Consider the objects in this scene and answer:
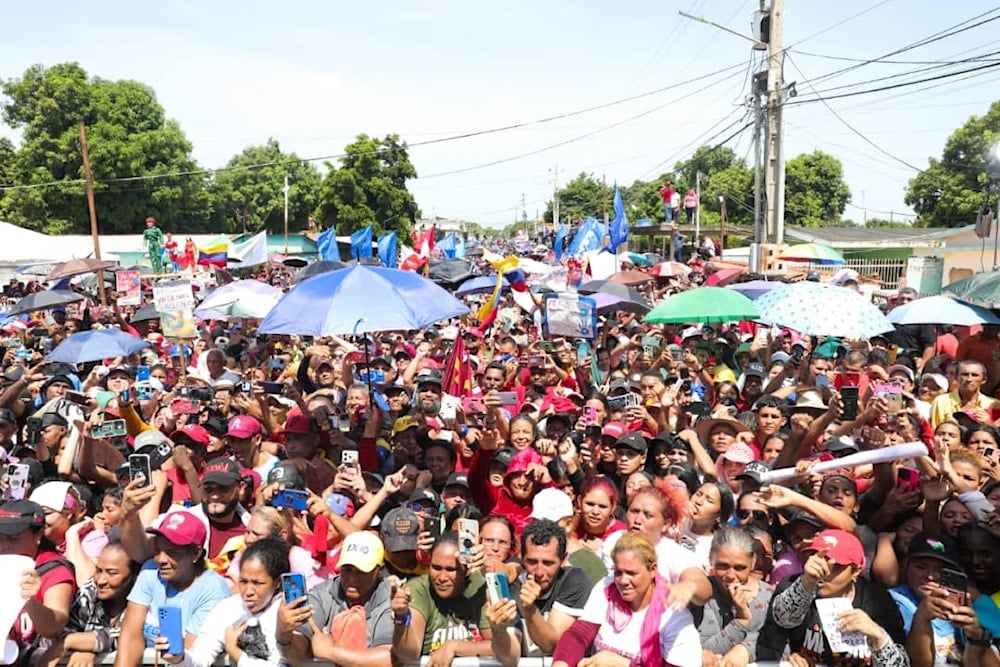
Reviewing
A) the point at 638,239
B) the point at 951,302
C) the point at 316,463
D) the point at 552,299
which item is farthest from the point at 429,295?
the point at 638,239

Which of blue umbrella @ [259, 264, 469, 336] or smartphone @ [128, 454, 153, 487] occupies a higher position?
blue umbrella @ [259, 264, 469, 336]

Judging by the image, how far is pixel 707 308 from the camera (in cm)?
803

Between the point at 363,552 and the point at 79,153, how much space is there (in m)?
48.1

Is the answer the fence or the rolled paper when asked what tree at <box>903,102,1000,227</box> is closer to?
the fence

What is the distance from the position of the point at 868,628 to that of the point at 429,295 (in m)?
3.88

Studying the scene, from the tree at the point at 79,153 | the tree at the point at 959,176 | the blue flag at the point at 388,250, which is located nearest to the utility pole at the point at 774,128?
the blue flag at the point at 388,250

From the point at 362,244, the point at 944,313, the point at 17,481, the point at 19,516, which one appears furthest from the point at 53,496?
the point at 362,244

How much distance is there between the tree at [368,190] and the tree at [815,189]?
26.2m

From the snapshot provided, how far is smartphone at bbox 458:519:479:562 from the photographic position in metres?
3.27

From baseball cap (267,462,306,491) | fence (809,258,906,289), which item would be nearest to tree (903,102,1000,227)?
fence (809,258,906,289)

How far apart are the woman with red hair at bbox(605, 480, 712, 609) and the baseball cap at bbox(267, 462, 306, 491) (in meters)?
1.77

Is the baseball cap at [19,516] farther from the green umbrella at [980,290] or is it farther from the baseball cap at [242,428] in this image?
the green umbrella at [980,290]

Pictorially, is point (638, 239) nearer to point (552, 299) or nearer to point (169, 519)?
point (552, 299)

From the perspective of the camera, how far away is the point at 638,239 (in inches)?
2044
